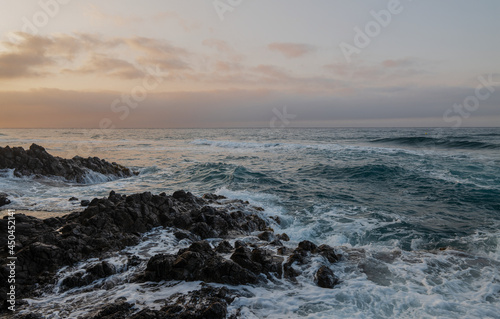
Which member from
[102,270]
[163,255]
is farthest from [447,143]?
[102,270]

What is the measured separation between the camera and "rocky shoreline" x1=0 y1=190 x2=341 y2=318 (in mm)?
5516

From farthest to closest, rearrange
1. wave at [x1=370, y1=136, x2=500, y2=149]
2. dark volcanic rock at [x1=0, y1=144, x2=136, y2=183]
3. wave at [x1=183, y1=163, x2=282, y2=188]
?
wave at [x1=370, y1=136, x2=500, y2=149] → wave at [x1=183, y1=163, x2=282, y2=188] → dark volcanic rock at [x1=0, y1=144, x2=136, y2=183]

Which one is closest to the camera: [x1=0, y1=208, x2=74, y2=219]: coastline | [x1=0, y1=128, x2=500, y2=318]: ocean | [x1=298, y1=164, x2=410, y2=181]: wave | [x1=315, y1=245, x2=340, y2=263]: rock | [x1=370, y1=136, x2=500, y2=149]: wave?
[x1=0, y1=128, x2=500, y2=318]: ocean

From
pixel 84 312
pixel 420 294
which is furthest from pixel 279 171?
pixel 84 312

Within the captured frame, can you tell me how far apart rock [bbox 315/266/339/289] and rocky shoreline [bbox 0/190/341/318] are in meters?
0.02

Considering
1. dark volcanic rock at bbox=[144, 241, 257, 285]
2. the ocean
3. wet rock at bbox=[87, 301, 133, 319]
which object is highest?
dark volcanic rock at bbox=[144, 241, 257, 285]

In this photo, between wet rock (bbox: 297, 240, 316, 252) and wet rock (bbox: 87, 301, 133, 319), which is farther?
wet rock (bbox: 297, 240, 316, 252)

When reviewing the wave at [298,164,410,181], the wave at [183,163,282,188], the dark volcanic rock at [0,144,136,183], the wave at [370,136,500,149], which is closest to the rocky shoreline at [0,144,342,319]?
the wave at [183,163,282,188]

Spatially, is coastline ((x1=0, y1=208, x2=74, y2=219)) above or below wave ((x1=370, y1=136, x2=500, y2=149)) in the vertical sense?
below

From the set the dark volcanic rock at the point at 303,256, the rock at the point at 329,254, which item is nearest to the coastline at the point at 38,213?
the dark volcanic rock at the point at 303,256

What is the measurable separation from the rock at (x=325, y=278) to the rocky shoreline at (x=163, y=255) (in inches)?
0.7

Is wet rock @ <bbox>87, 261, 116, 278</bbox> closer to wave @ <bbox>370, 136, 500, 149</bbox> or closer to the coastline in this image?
the coastline

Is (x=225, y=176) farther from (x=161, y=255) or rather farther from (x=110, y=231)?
(x=161, y=255)

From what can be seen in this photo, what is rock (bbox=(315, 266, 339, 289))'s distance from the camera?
20.9 ft
